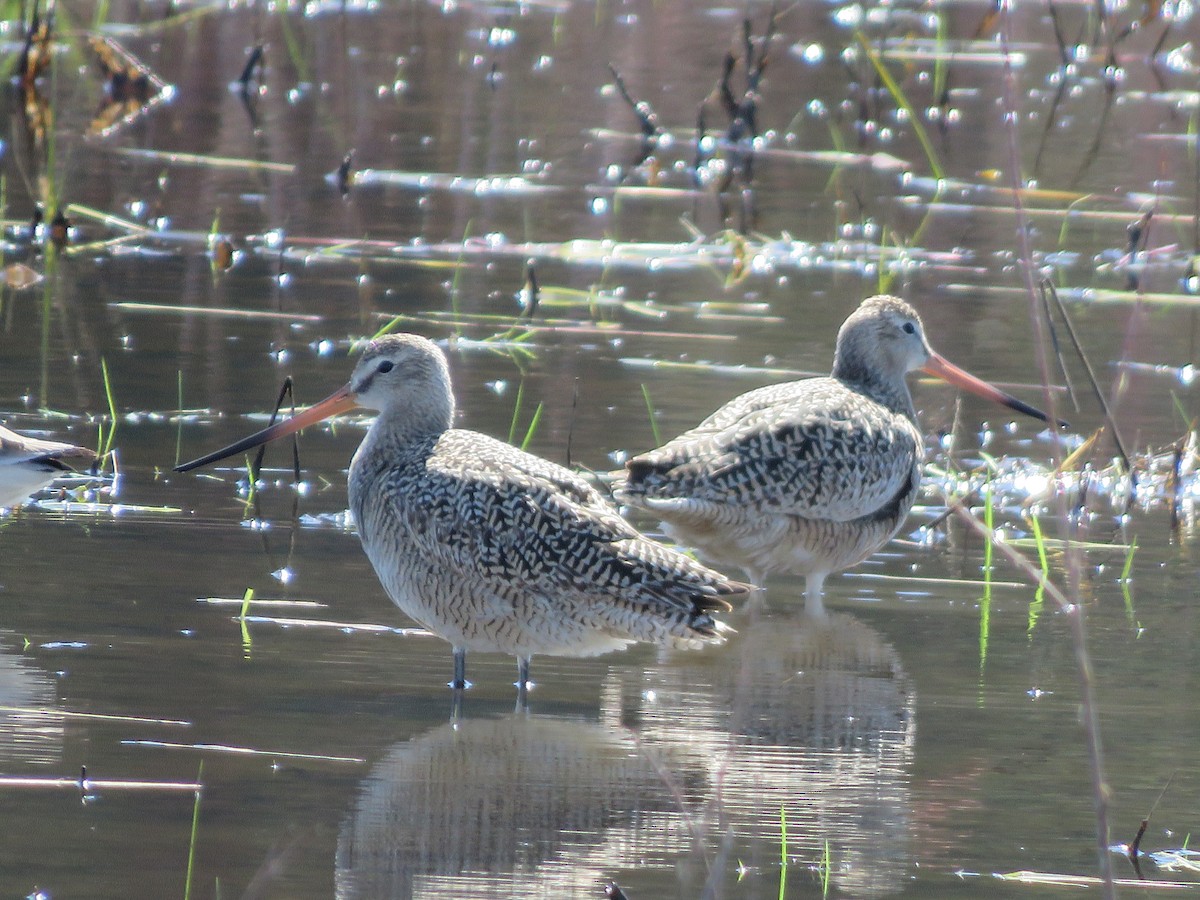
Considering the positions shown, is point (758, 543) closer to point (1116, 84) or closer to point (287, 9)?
point (1116, 84)

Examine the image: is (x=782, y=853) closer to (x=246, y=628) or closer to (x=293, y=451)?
(x=246, y=628)

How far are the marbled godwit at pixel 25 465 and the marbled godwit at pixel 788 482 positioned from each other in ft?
5.83

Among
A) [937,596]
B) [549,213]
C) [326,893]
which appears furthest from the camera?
[549,213]

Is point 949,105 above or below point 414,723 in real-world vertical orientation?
above

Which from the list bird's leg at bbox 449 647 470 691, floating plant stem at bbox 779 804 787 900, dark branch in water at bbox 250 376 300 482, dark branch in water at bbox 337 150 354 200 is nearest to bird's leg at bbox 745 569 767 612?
bird's leg at bbox 449 647 470 691

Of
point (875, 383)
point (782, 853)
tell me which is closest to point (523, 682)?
point (782, 853)

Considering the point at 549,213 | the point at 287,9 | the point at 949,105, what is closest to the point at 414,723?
the point at 549,213

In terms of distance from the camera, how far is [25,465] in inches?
248

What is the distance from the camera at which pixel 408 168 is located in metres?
13.4

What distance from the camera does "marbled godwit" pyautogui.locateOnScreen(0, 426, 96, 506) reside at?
6266 mm

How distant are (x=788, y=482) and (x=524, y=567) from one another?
1471 millimetres

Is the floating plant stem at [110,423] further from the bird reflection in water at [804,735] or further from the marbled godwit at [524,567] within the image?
the bird reflection in water at [804,735]

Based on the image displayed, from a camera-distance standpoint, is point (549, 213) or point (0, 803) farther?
point (549, 213)

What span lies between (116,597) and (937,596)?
263cm
